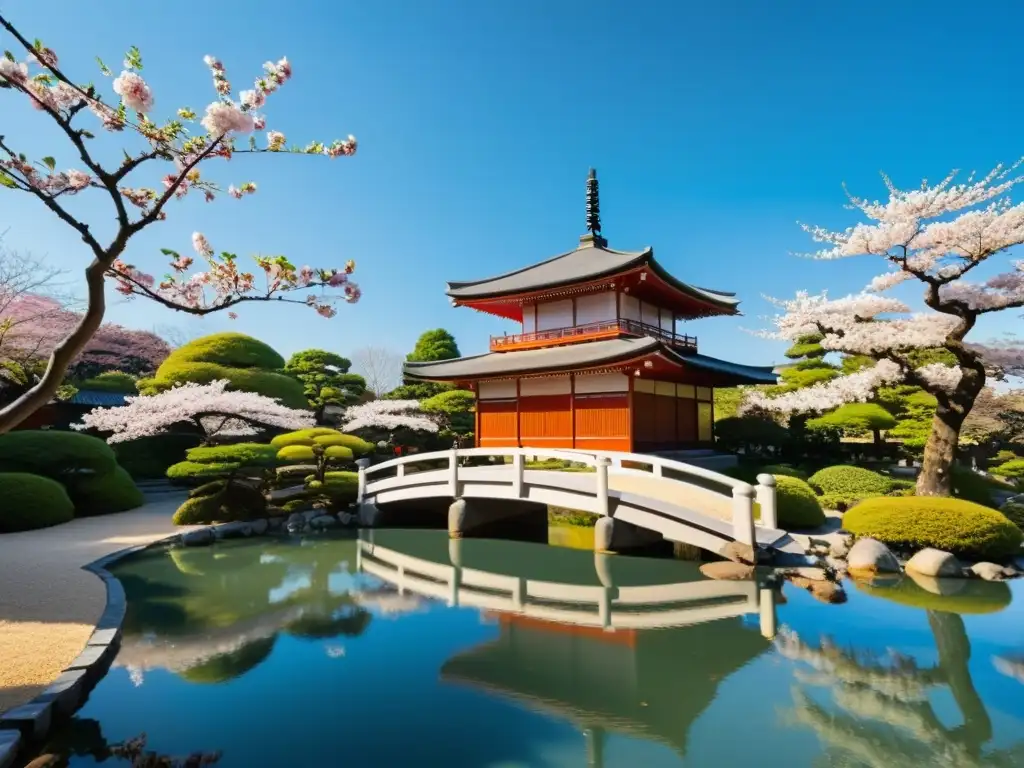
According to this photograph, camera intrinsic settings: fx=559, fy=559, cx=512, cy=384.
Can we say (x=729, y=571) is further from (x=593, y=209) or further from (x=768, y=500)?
(x=593, y=209)

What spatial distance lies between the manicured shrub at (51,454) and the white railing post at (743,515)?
705 inches

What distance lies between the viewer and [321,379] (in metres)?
30.3

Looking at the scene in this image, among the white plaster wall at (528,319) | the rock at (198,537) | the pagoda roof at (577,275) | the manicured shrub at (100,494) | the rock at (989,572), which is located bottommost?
the rock at (198,537)

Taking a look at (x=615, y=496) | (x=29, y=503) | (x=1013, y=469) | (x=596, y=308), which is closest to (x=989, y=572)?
(x=615, y=496)

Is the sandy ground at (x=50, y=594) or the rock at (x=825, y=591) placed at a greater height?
the sandy ground at (x=50, y=594)

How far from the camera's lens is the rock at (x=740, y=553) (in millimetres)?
10594

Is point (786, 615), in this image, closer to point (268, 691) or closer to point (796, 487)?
point (796, 487)

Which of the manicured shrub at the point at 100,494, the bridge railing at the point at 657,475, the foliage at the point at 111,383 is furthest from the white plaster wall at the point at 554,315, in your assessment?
the foliage at the point at 111,383

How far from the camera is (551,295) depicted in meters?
20.6

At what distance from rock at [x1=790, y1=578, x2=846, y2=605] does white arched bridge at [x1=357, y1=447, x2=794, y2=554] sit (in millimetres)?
1087

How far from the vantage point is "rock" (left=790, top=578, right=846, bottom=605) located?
905cm

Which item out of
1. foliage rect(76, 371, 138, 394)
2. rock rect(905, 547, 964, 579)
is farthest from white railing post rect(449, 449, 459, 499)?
foliage rect(76, 371, 138, 394)

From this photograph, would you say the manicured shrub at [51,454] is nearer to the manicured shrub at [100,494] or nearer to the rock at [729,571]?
the manicured shrub at [100,494]

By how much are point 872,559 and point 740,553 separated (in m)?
2.33
